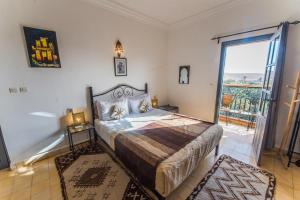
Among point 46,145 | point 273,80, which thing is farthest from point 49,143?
point 273,80

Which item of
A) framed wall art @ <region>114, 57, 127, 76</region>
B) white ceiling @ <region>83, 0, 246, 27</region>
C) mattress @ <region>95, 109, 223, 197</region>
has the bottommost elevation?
mattress @ <region>95, 109, 223, 197</region>

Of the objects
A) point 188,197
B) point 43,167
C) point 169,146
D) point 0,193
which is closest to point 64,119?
point 43,167

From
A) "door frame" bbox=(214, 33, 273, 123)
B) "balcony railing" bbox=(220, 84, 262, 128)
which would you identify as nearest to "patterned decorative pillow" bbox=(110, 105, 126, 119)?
"door frame" bbox=(214, 33, 273, 123)

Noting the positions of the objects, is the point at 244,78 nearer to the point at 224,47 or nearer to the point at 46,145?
the point at 224,47

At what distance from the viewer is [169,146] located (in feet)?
5.83

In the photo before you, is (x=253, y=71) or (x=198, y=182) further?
(x=253, y=71)

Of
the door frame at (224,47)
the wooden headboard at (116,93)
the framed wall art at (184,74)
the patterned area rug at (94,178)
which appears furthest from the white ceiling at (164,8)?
the patterned area rug at (94,178)

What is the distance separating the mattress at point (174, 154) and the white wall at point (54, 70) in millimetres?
823

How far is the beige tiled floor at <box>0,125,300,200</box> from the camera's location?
5.72 ft

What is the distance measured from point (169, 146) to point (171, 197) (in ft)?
1.96

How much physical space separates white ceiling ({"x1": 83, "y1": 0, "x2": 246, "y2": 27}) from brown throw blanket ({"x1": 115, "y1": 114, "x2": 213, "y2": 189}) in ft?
7.75

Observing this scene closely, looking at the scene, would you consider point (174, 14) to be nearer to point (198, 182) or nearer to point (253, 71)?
point (253, 71)

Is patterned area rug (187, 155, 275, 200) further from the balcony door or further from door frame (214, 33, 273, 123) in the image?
door frame (214, 33, 273, 123)

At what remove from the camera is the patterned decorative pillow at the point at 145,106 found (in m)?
3.25
